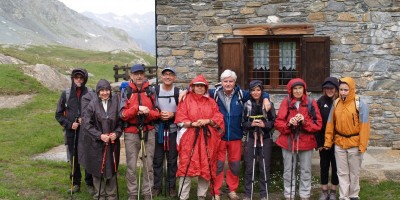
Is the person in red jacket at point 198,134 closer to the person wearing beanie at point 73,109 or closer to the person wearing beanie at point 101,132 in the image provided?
the person wearing beanie at point 101,132

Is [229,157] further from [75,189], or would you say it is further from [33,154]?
[33,154]

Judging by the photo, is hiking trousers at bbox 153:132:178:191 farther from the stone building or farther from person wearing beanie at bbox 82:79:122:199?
the stone building

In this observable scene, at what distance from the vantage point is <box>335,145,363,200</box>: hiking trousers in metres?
6.39

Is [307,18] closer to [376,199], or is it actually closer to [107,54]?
[376,199]

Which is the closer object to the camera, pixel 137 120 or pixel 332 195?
pixel 137 120

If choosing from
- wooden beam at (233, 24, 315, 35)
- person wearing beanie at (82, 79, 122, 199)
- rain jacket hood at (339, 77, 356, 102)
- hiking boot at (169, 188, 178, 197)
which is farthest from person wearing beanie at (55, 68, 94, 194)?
wooden beam at (233, 24, 315, 35)

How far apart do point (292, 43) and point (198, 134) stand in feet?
15.1

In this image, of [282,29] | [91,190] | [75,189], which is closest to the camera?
[91,190]

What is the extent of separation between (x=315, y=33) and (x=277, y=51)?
3.09ft

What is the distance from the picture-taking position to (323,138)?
6625mm

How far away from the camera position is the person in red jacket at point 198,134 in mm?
6453

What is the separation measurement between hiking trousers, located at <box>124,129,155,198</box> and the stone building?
3596mm

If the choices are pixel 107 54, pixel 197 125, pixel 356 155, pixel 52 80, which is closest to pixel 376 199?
pixel 356 155

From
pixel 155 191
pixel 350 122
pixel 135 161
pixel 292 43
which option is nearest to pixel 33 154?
pixel 155 191
